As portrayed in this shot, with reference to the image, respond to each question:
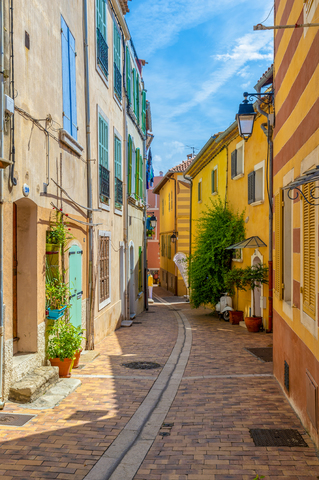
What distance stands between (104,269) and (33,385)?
20.7 ft

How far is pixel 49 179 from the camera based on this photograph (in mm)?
7168

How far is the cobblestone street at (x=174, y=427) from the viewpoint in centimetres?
412

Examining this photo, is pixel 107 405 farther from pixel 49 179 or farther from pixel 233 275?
pixel 233 275

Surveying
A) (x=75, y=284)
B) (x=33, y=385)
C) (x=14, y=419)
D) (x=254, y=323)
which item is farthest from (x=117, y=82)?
(x=14, y=419)

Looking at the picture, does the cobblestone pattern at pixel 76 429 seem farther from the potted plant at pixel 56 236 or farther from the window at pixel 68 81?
the window at pixel 68 81

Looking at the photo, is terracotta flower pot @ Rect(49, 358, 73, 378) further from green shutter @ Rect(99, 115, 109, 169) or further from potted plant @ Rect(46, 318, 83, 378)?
green shutter @ Rect(99, 115, 109, 169)

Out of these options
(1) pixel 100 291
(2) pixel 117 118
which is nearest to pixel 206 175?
(2) pixel 117 118

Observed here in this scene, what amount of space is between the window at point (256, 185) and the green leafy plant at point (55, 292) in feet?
25.2

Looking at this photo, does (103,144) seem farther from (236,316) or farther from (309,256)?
(309,256)

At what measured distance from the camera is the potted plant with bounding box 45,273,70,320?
6.96 m

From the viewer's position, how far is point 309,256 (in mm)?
4980

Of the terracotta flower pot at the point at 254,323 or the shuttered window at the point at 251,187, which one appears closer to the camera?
the terracotta flower pot at the point at 254,323

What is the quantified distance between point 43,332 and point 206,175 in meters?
16.2

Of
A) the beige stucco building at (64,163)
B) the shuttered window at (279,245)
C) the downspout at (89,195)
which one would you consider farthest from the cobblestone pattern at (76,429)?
the shuttered window at (279,245)
